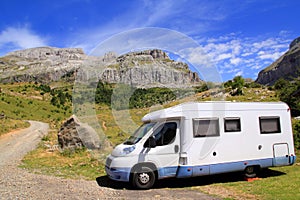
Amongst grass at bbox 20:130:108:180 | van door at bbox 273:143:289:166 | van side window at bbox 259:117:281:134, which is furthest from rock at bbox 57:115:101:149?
van door at bbox 273:143:289:166

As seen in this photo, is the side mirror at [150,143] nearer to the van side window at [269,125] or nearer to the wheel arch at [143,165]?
the wheel arch at [143,165]

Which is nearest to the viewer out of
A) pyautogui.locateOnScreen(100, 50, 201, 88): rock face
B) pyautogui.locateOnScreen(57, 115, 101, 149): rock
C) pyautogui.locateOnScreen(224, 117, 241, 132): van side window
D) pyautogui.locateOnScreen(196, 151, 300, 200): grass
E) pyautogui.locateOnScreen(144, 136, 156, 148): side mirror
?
pyautogui.locateOnScreen(196, 151, 300, 200): grass

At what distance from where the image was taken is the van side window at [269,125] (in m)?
10.4

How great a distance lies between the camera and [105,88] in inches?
708

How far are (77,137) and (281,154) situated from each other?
1252 centimetres

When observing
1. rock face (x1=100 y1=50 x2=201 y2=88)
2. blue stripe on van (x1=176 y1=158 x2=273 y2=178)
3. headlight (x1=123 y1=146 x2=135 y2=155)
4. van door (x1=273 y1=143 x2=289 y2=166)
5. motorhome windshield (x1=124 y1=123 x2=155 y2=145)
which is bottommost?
blue stripe on van (x1=176 y1=158 x2=273 y2=178)

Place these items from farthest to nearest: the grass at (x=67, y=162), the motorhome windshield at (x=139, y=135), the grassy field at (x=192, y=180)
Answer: the grass at (x=67, y=162) → the motorhome windshield at (x=139, y=135) → the grassy field at (x=192, y=180)

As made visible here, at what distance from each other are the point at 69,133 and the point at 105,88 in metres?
3.97

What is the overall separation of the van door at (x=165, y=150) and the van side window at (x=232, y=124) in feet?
6.32

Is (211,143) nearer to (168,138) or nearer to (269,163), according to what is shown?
(168,138)

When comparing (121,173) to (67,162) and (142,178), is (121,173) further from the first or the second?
(67,162)

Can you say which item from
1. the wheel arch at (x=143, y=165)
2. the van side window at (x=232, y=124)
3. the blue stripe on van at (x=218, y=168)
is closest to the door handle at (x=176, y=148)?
the blue stripe on van at (x=218, y=168)

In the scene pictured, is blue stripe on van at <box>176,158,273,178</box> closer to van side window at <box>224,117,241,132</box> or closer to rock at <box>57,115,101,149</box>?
van side window at <box>224,117,241,132</box>

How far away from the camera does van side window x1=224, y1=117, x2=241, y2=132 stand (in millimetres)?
9859
